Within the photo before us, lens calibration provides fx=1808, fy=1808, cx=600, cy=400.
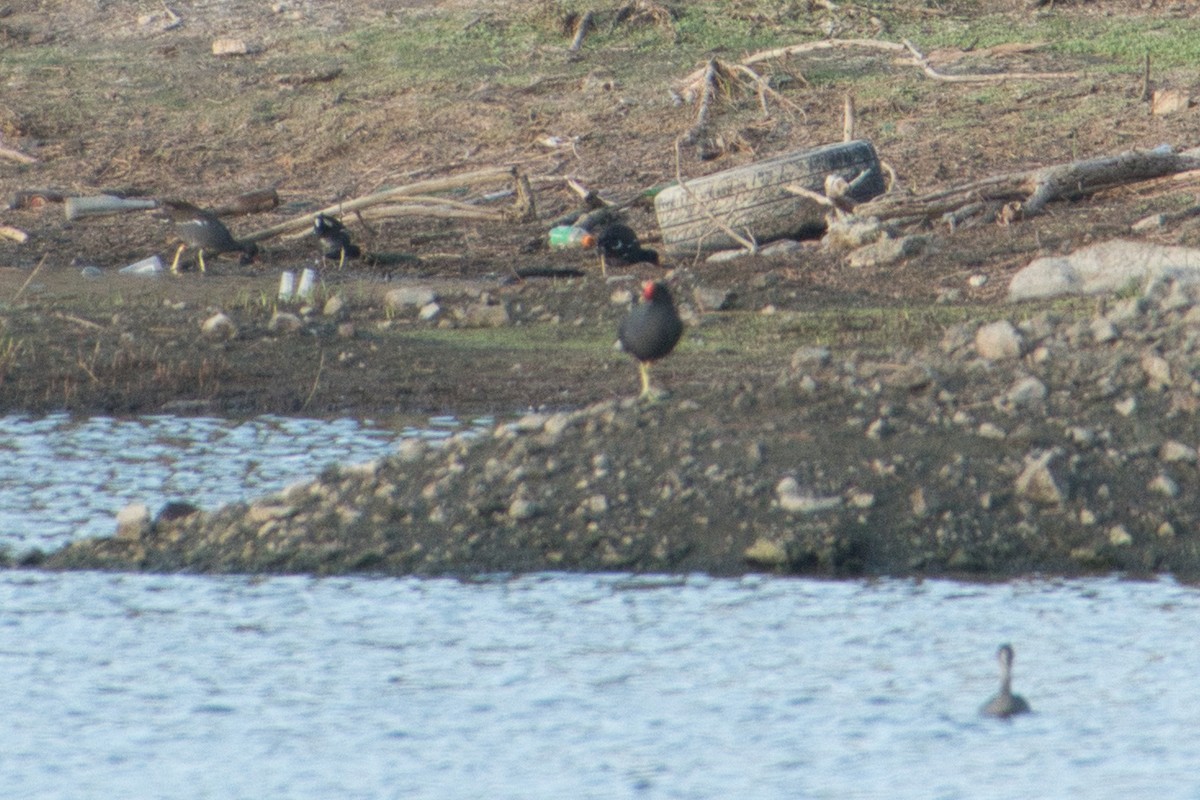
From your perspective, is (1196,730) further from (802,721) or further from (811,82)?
(811,82)

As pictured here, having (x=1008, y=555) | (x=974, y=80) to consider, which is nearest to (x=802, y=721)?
(x=1008, y=555)

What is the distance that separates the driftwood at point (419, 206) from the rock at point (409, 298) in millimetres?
2599

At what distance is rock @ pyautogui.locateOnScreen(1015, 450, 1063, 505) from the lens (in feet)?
18.6

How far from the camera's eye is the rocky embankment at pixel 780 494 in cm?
557

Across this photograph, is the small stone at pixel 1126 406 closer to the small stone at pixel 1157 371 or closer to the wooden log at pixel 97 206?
the small stone at pixel 1157 371

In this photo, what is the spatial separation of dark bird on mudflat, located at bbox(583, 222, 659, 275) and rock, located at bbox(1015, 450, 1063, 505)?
6.37 meters

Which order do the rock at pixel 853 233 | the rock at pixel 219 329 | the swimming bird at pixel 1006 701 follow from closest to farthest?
the swimming bird at pixel 1006 701 < the rock at pixel 219 329 < the rock at pixel 853 233

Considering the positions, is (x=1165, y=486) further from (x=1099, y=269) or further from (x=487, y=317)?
(x=487, y=317)

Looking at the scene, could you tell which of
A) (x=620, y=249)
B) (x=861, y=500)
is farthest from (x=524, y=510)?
(x=620, y=249)

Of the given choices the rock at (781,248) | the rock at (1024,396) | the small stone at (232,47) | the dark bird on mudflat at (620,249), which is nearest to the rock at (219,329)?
the dark bird on mudflat at (620,249)

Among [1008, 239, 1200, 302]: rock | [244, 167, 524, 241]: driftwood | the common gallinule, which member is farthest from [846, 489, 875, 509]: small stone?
[244, 167, 524, 241]: driftwood

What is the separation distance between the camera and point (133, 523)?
5.91 meters

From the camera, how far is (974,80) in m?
16.5

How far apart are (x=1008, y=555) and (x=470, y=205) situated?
8895mm
